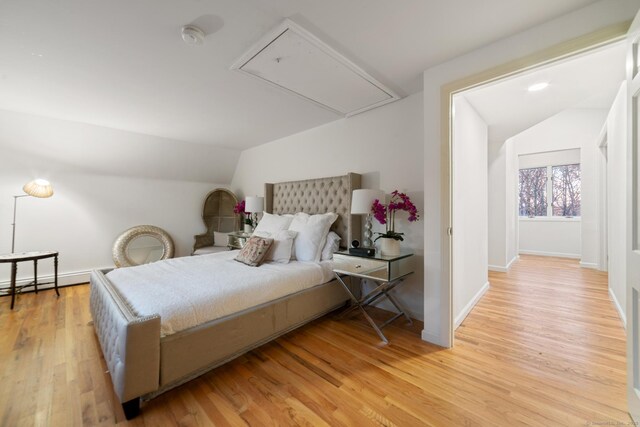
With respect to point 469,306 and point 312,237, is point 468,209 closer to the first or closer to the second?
point 469,306

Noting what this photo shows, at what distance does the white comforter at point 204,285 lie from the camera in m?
1.56

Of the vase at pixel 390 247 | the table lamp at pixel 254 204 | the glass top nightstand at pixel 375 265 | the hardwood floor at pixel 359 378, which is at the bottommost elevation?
the hardwood floor at pixel 359 378

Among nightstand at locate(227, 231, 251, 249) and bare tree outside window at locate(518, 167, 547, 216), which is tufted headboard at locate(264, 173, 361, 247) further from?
bare tree outside window at locate(518, 167, 547, 216)

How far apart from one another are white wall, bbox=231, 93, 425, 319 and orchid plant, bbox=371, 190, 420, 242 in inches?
4.5

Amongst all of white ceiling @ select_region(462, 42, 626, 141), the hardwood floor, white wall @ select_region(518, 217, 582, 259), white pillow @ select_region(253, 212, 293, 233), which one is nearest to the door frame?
white ceiling @ select_region(462, 42, 626, 141)

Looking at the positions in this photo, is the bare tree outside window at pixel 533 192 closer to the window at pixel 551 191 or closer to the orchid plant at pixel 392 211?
the window at pixel 551 191

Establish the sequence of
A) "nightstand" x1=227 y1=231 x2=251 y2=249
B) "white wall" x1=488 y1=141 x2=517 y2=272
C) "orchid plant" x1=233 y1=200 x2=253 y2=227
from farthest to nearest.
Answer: "white wall" x1=488 y1=141 x2=517 y2=272 < "orchid plant" x1=233 y1=200 x2=253 y2=227 < "nightstand" x1=227 y1=231 x2=251 y2=249

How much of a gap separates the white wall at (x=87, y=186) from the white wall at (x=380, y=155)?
1.97 meters

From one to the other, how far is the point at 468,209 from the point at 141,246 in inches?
200

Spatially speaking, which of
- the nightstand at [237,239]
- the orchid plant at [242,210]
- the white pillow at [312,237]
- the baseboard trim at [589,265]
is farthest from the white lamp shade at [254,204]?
the baseboard trim at [589,265]

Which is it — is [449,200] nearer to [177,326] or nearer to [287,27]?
[287,27]

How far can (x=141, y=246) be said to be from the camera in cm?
424

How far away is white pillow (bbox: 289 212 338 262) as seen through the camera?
8.87ft

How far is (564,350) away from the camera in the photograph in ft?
6.38
